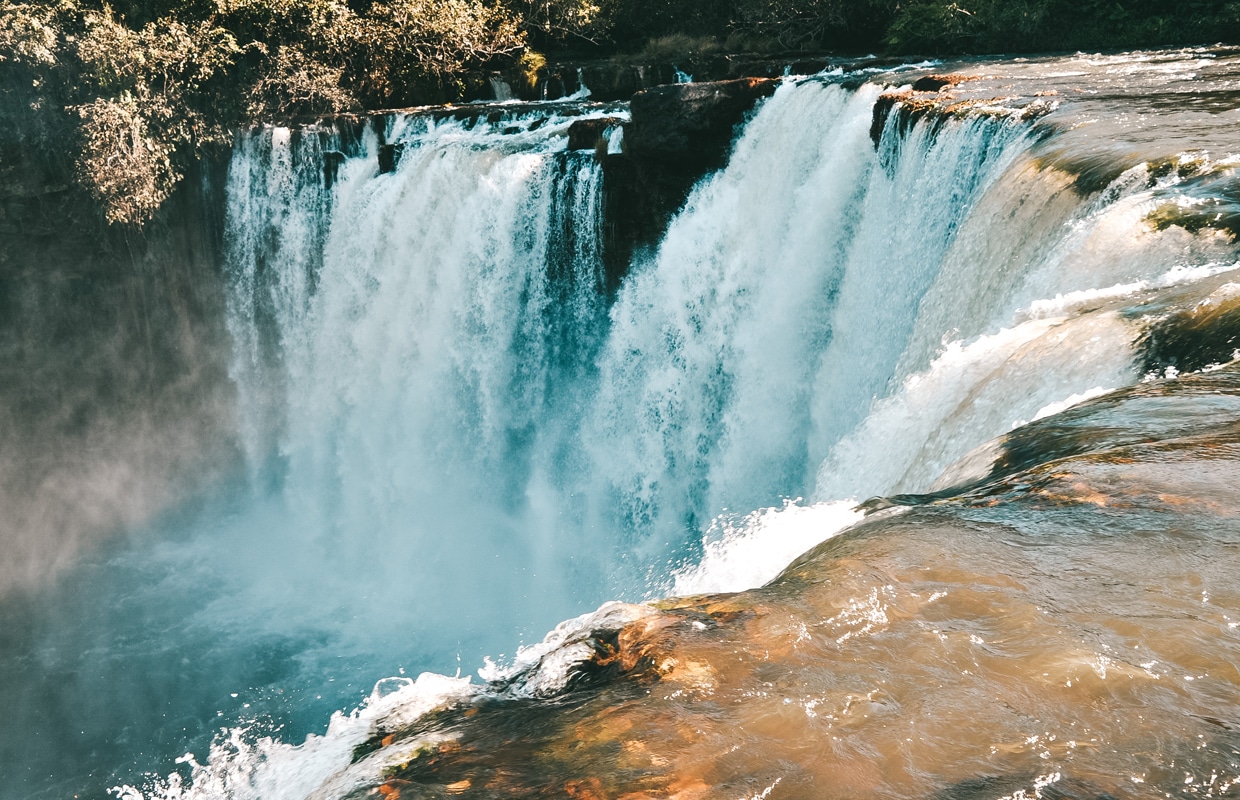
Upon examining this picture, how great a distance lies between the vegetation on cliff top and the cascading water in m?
1.56

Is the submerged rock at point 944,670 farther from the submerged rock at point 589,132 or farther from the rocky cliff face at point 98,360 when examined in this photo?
the rocky cliff face at point 98,360

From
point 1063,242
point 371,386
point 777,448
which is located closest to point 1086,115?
point 1063,242

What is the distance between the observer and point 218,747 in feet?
35.2

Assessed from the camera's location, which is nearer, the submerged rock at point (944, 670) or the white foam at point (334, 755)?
the submerged rock at point (944, 670)

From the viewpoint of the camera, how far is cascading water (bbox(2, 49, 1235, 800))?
28.4 feet

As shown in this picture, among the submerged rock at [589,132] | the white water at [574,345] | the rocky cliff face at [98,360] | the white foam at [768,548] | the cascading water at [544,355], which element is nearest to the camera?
the white foam at [768,548]

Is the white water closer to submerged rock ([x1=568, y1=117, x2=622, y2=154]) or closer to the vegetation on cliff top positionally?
submerged rock ([x1=568, y1=117, x2=622, y2=154])

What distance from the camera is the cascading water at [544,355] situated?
28.4 ft

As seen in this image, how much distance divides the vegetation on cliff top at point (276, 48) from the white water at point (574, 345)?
1.65 meters

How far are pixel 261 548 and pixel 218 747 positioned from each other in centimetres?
500

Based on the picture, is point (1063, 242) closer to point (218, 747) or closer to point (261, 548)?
point (218, 747)

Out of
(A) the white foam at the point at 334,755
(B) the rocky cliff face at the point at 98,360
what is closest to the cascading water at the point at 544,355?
(B) the rocky cliff face at the point at 98,360

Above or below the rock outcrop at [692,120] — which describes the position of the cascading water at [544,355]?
below

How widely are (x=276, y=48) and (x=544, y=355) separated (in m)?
9.15
